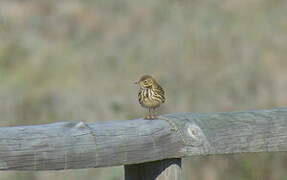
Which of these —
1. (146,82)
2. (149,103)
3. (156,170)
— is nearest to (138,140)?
(156,170)

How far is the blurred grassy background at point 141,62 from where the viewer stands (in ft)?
27.7

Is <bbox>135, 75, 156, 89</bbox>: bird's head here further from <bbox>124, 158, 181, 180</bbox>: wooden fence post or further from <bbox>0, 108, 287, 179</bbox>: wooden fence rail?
<bbox>124, 158, 181, 180</bbox>: wooden fence post

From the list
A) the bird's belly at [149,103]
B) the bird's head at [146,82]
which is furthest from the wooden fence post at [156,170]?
the bird's head at [146,82]

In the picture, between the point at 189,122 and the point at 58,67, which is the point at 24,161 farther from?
the point at 58,67

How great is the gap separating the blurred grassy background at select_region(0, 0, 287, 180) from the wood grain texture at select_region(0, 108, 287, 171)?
284 cm

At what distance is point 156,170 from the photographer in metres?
3.71

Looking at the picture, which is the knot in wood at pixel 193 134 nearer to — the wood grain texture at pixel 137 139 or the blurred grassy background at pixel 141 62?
the wood grain texture at pixel 137 139

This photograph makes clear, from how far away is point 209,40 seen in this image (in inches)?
451

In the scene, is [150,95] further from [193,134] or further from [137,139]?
[137,139]

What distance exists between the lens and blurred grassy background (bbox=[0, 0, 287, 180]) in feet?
27.7

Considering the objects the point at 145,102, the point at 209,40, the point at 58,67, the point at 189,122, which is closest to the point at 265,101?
the point at 209,40

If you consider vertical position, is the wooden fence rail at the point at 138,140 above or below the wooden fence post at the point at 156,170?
above

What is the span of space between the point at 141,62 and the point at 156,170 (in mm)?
7547

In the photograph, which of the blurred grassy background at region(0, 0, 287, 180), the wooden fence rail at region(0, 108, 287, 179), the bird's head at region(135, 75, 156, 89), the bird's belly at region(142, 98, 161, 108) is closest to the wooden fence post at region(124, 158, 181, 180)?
the wooden fence rail at region(0, 108, 287, 179)
